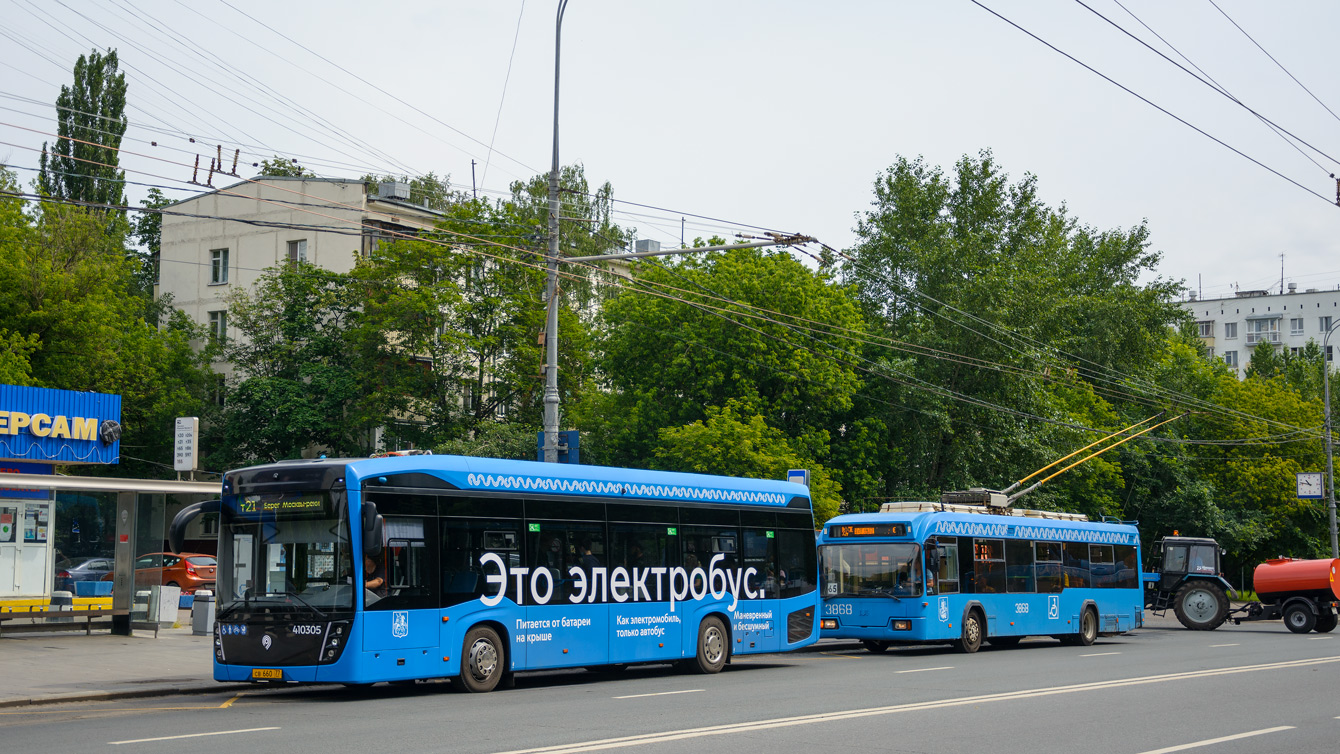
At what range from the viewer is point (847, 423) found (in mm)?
44219

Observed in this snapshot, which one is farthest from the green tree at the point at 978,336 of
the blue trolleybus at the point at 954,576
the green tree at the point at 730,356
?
the blue trolleybus at the point at 954,576

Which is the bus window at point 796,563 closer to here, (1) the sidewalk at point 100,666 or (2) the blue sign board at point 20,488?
(1) the sidewalk at point 100,666

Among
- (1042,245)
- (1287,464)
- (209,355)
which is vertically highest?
(1042,245)

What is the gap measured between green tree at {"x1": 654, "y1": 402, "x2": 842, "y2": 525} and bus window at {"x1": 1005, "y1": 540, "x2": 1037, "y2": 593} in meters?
9.53

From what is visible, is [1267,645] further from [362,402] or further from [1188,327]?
[1188,327]

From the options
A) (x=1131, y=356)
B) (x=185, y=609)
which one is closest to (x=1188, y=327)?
(x=1131, y=356)

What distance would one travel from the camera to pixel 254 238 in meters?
53.8

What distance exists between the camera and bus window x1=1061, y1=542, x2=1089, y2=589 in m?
26.7

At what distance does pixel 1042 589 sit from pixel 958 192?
2634 cm

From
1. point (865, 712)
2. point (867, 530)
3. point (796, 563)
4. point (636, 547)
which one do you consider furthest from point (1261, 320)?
point (865, 712)

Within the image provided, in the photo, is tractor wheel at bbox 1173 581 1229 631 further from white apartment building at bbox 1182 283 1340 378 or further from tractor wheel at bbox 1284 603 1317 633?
white apartment building at bbox 1182 283 1340 378

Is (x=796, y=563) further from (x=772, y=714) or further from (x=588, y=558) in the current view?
(x=772, y=714)

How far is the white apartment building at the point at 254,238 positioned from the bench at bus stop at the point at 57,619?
27670 millimetres

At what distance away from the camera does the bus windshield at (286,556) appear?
1393 centimetres
